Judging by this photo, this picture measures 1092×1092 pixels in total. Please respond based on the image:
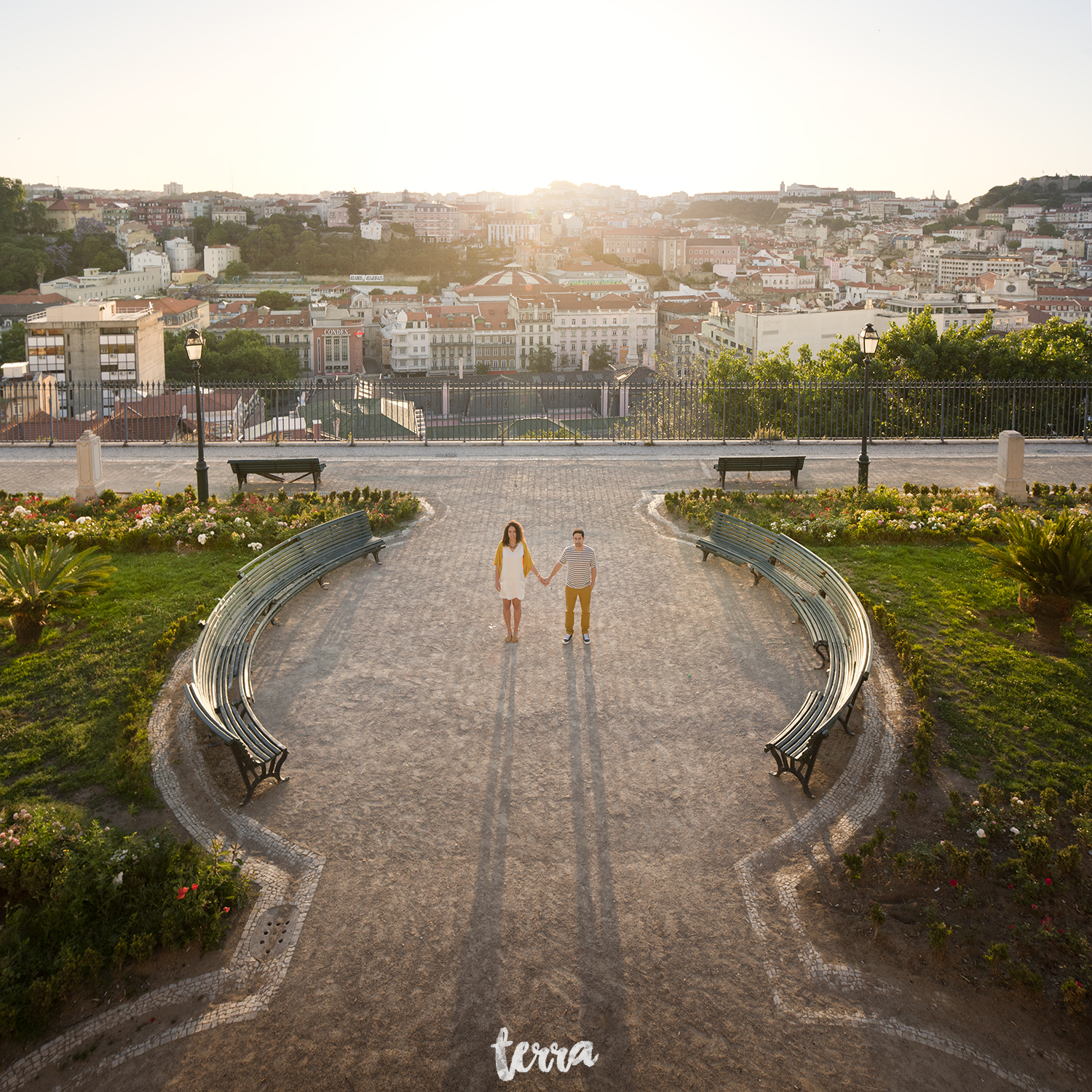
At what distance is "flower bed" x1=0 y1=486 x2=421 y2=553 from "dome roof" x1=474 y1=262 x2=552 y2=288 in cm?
10789

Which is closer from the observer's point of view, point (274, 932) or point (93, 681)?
point (274, 932)

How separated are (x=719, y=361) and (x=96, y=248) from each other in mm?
110785

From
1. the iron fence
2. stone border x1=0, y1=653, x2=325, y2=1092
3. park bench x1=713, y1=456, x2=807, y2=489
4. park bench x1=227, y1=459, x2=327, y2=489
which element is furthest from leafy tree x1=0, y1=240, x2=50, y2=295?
stone border x1=0, y1=653, x2=325, y2=1092

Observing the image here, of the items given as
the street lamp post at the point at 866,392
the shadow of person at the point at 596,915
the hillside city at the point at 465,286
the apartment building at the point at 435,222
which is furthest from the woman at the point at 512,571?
the apartment building at the point at 435,222

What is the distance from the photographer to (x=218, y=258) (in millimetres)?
137875

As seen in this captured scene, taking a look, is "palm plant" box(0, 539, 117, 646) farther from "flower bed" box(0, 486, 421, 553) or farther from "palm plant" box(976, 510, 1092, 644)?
"palm plant" box(976, 510, 1092, 644)

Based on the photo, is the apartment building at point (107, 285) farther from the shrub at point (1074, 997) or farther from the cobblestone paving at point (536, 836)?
the shrub at point (1074, 997)

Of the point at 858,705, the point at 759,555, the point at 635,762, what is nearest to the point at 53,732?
the point at 635,762

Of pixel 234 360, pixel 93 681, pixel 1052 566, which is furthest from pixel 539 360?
pixel 93 681

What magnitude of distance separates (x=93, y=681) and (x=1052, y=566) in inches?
327

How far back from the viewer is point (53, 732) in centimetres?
699

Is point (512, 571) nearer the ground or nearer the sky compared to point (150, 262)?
nearer the ground

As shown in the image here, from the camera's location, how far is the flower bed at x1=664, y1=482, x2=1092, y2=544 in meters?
11.4

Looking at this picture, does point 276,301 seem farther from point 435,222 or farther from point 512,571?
point 512,571
